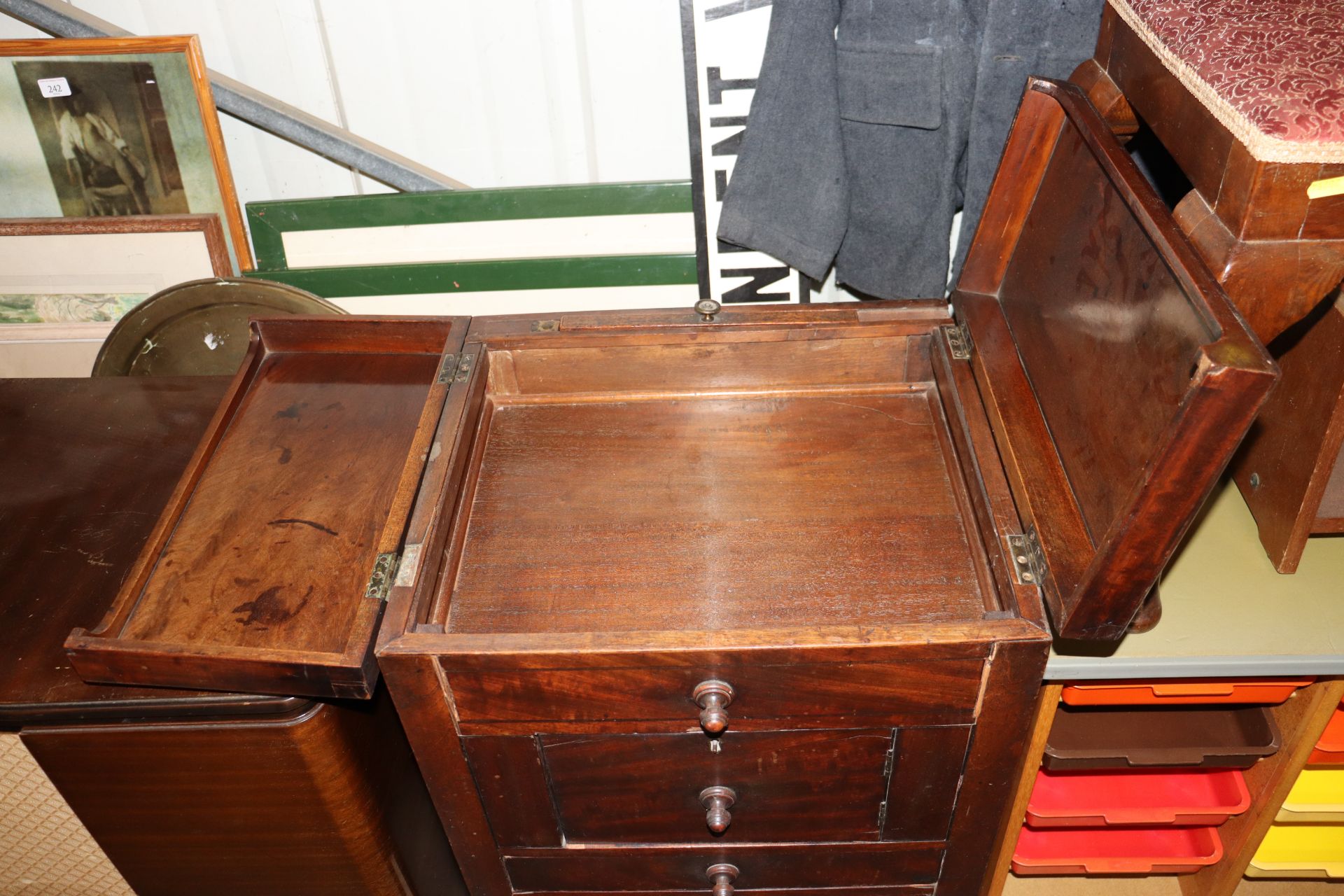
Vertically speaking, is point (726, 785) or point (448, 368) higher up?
point (448, 368)

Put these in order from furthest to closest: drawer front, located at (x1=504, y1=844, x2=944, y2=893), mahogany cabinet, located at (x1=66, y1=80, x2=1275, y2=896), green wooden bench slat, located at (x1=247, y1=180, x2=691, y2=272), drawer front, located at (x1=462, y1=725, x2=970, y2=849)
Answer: green wooden bench slat, located at (x1=247, y1=180, x2=691, y2=272), drawer front, located at (x1=504, y1=844, x2=944, y2=893), drawer front, located at (x1=462, y1=725, x2=970, y2=849), mahogany cabinet, located at (x1=66, y1=80, x2=1275, y2=896)

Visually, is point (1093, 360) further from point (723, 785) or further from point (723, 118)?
point (723, 118)

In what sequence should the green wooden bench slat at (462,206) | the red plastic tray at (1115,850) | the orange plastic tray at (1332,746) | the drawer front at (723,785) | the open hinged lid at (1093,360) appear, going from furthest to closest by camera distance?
the green wooden bench slat at (462,206) → the red plastic tray at (1115,850) → the orange plastic tray at (1332,746) → the drawer front at (723,785) → the open hinged lid at (1093,360)

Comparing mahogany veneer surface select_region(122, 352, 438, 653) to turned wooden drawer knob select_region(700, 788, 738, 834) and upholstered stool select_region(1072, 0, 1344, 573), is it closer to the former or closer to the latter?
turned wooden drawer knob select_region(700, 788, 738, 834)

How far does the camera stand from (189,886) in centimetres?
131

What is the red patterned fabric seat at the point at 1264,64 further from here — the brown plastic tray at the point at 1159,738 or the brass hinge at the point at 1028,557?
the brown plastic tray at the point at 1159,738

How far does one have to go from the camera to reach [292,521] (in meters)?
1.25

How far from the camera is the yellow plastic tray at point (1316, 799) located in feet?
4.73

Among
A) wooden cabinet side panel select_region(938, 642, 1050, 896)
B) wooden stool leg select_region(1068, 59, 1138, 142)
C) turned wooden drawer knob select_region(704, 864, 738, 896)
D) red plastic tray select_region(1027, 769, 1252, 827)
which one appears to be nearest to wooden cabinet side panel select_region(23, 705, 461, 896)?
turned wooden drawer knob select_region(704, 864, 738, 896)

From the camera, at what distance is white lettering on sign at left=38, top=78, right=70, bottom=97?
1795 mm

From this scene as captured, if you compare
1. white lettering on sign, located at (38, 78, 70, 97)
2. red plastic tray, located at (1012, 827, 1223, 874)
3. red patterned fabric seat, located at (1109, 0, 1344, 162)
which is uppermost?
red patterned fabric seat, located at (1109, 0, 1344, 162)

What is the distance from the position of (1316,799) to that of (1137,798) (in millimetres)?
278

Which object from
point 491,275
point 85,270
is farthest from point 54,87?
point 491,275

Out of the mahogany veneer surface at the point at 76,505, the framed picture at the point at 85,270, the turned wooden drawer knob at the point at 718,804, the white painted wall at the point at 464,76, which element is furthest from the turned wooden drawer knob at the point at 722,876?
the framed picture at the point at 85,270
